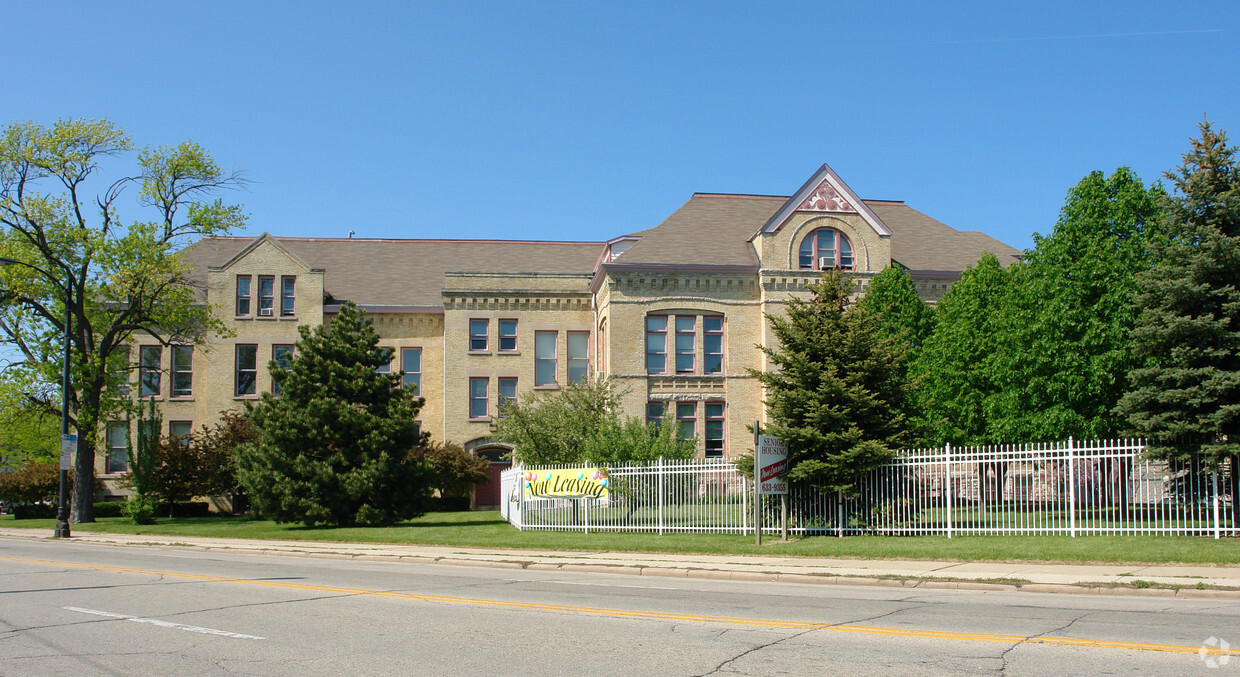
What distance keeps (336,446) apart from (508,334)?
1494cm

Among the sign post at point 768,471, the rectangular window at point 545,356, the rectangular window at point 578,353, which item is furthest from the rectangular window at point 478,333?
the sign post at point 768,471

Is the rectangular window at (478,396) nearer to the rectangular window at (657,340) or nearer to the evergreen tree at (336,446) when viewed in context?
the rectangular window at (657,340)

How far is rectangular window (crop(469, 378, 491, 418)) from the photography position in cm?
4384

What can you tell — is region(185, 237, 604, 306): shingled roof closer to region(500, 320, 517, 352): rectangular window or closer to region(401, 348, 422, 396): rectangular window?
region(401, 348, 422, 396): rectangular window

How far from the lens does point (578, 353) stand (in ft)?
145

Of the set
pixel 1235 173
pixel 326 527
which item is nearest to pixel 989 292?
pixel 1235 173

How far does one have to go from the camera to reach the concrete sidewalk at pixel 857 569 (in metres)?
13.5

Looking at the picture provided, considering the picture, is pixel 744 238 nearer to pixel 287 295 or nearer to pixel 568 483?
pixel 568 483

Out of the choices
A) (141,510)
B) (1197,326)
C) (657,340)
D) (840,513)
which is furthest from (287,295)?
(1197,326)

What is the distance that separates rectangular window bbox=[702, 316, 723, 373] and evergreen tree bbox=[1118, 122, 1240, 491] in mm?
19923

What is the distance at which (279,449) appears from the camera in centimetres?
2981

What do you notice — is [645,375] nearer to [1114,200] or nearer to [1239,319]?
[1114,200]

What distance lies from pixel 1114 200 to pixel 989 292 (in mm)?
7056

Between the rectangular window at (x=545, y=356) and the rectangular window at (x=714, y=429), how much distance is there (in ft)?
26.7
